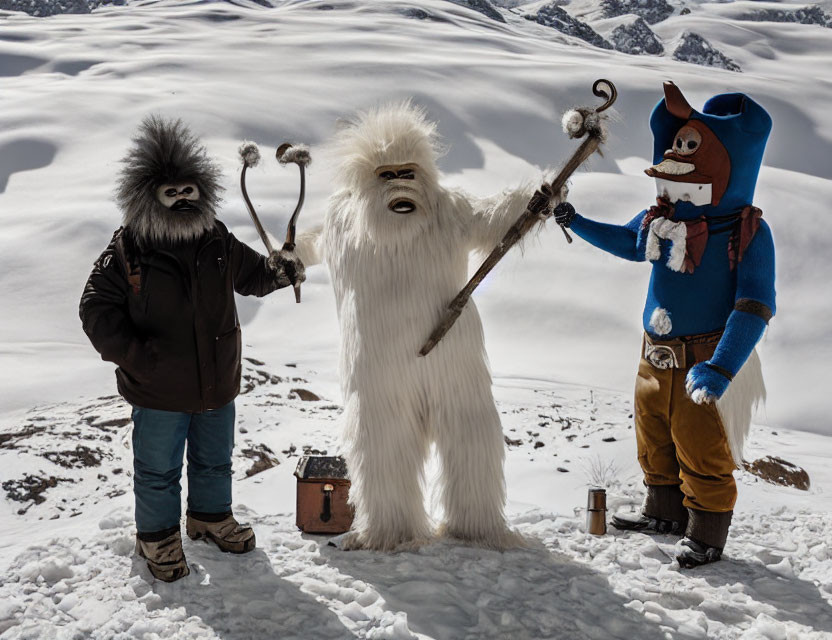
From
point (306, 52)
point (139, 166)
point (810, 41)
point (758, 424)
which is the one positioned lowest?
point (758, 424)

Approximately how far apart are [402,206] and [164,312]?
81 centimetres

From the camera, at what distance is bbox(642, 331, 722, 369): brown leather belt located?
245cm

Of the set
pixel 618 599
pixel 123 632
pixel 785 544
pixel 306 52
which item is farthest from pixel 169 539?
pixel 306 52

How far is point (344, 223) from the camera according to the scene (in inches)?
103

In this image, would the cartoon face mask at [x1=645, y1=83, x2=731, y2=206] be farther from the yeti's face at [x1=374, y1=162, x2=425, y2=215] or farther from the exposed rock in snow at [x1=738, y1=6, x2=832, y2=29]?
the exposed rock in snow at [x1=738, y1=6, x2=832, y2=29]

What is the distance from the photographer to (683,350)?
248 centimetres

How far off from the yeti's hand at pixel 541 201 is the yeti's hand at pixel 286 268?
75 cm

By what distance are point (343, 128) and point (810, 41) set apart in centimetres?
3859

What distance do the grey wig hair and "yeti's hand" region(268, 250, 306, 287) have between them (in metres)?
0.28

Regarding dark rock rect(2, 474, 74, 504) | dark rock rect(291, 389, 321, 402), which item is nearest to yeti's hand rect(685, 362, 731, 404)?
dark rock rect(2, 474, 74, 504)

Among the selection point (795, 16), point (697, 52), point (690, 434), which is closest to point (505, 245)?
point (690, 434)

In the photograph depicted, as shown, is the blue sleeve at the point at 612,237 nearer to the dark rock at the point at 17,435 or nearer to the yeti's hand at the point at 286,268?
the yeti's hand at the point at 286,268

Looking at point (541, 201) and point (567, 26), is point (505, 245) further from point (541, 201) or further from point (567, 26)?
point (567, 26)

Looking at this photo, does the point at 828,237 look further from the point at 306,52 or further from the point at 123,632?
the point at 306,52
